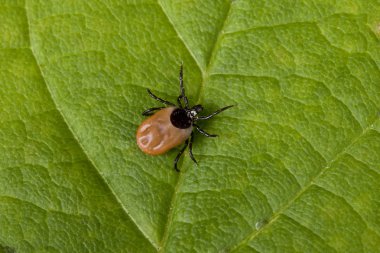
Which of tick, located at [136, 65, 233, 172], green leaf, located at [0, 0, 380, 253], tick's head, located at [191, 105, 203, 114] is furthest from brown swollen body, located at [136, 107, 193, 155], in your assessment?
tick's head, located at [191, 105, 203, 114]

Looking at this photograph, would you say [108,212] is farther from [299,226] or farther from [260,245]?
[299,226]

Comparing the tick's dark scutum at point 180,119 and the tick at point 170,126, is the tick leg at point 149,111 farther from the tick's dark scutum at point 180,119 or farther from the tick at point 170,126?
the tick's dark scutum at point 180,119

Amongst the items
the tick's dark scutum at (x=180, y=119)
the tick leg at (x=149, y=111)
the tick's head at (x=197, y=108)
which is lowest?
the tick's dark scutum at (x=180, y=119)

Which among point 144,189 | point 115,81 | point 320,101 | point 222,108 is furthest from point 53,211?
point 320,101

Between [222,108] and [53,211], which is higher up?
[222,108]

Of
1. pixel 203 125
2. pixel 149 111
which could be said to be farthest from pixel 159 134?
pixel 203 125

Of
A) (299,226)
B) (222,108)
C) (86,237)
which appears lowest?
(86,237)

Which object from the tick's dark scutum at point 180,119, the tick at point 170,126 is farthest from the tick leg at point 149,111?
the tick's dark scutum at point 180,119

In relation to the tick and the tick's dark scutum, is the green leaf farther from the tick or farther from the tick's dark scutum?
the tick's dark scutum
